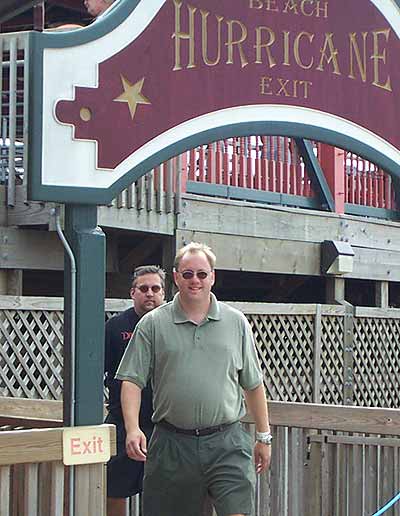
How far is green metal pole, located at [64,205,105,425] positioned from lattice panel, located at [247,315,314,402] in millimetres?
5888

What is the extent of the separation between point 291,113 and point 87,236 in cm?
135

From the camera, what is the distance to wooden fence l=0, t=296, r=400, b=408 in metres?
8.80

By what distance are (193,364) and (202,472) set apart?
0.47 meters

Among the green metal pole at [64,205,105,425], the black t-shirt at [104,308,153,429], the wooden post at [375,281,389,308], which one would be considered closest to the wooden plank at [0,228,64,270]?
the black t-shirt at [104,308,153,429]

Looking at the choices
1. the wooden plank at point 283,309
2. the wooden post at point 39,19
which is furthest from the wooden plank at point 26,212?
the wooden post at point 39,19

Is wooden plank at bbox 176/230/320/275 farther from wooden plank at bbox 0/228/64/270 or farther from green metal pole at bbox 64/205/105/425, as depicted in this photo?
green metal pole at bbox 64/205/105/425

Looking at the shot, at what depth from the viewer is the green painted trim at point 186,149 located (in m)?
4.71

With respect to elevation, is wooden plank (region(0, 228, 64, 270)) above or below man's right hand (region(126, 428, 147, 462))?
above

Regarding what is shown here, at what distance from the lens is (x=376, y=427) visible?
578cm

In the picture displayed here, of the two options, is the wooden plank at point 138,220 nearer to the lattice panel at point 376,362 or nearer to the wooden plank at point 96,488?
the lattice panel at point 376,362

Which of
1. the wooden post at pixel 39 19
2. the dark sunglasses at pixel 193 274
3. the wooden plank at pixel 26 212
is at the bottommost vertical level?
the dark sunglasses at pixel 193 274

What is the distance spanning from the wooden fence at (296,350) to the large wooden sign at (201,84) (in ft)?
12.2

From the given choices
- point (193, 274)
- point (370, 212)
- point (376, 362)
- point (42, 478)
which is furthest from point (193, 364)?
point (370, 212)

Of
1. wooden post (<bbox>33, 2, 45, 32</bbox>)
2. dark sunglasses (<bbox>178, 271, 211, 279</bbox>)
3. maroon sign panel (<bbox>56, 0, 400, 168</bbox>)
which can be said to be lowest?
dark sunglasses (<bbox>178, 271, 211, 279</bbox>)
